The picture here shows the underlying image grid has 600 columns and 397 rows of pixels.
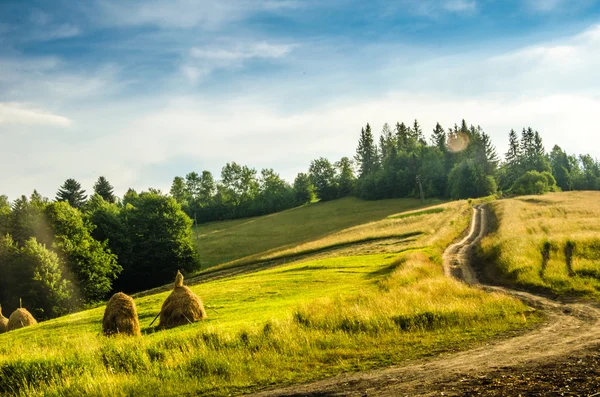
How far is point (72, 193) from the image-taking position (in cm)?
12194

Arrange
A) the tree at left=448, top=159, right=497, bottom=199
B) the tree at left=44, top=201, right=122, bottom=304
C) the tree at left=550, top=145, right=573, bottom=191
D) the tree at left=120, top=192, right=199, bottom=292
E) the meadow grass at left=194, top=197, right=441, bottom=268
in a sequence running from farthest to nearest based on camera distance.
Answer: the tree at left=550, top=145, right=573, bottom=191
the tree at left=448, top=159, right=497, bottom=199
the meadow grass at left=194, top=197, right=441, bottom=268
the tree at left=120, top=192, right=199, bottom=292
the tree at left=44, top=201, right=122, bottom=304

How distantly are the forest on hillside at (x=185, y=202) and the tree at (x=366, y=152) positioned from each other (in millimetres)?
453

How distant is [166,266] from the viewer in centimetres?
8269

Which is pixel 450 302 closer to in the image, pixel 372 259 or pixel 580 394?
pixel 580 394

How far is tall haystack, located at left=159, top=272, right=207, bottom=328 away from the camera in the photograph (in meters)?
24.8

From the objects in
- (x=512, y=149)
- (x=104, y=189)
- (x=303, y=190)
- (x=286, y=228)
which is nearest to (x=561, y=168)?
(x=512, y=149)

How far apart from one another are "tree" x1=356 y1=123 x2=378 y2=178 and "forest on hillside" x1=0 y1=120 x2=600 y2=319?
453mm

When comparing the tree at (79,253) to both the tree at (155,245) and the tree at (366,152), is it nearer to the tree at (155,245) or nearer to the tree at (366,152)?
the tree at (155,245)

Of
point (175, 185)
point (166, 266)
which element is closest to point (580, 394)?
point (166, 266)

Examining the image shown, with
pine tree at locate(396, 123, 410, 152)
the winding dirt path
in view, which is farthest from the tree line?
pine tree at locate(396, 123, 410, 152)

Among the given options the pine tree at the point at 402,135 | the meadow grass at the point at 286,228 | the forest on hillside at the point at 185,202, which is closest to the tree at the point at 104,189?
the forest on hillside at the point at 185,202

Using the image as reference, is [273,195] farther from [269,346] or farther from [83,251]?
[269,346]

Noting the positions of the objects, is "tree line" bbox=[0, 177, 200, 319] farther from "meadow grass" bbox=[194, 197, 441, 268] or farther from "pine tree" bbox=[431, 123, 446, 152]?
"pine tree" bbox=[431, 123, 446, 152]

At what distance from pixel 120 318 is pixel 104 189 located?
114626 millimetres
